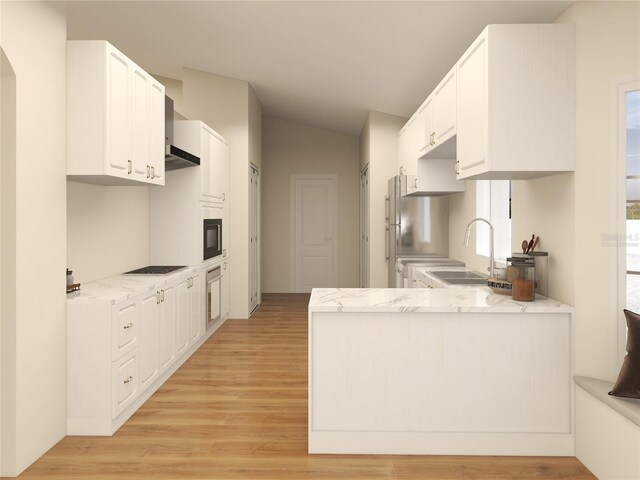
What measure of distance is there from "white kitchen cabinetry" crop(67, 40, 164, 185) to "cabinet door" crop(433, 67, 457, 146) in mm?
2137

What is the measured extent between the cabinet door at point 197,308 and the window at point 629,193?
337 cm

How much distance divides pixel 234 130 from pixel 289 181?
241 centimetres

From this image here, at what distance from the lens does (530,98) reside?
254 cm

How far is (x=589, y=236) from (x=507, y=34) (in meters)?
1.11

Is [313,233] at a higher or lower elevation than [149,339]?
higher

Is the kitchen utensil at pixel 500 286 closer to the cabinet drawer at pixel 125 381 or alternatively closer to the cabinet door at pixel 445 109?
the cabinet door at pixel 445 109

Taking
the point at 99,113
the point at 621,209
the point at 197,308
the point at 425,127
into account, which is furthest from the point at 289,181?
the point at 621,209

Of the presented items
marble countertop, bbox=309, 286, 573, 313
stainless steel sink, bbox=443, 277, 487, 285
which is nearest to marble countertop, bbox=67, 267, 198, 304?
marble countertop, bbox=309, 286, 573, 313

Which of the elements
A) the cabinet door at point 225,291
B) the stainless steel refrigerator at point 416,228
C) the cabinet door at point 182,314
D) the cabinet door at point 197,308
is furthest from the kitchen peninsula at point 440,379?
the cabinet door at point 225,291

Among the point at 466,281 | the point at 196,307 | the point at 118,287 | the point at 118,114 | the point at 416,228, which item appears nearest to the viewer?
the point at 118,114

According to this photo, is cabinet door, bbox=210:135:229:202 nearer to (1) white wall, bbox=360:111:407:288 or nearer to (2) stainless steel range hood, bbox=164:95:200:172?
(2) stainless steel range hood, bbox=164:95:200:172

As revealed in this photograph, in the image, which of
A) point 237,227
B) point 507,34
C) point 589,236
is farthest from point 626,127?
point 237,227

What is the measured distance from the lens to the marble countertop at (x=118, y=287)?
286 cm

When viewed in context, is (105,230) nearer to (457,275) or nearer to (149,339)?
(149,339)
